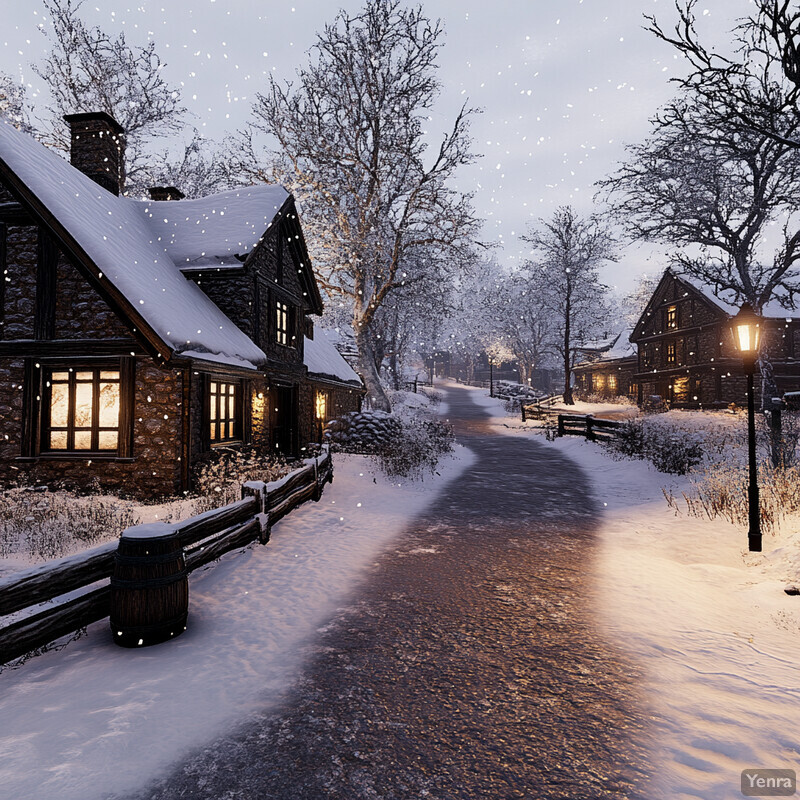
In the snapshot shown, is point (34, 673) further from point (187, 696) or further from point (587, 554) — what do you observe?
point (587, 554)

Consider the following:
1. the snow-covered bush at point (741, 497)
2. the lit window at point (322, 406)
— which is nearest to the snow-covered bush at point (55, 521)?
the snow-covered bush at point (741, 497)

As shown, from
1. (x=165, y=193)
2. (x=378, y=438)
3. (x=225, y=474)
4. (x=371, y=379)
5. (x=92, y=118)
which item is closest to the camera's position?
(x=225, y=474)

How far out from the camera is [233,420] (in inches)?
493

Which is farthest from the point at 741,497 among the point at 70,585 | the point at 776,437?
the point at 70,585

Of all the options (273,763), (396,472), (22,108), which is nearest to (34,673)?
(273,763)

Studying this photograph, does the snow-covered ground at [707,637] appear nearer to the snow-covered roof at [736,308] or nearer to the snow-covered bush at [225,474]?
the snow-covered bush at [225,474]

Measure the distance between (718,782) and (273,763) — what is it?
8.40 feet

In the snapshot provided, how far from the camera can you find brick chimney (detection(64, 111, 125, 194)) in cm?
1321

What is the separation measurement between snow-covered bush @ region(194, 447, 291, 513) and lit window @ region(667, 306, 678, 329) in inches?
1262

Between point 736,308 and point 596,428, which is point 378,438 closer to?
point 596,428

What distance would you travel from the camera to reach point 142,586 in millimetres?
4219

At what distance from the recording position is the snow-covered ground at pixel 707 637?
2977 millimetres

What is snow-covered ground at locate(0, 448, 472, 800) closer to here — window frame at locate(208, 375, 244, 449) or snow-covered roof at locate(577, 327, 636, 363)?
window frame at locate(208, 375, 244, 449)

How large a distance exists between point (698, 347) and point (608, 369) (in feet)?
51.0
